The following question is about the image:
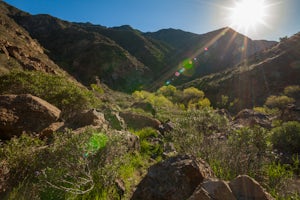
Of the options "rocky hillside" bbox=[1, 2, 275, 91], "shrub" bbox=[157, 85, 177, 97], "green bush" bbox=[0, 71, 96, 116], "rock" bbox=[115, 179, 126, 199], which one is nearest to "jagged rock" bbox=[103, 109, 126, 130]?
"green bush" bbox=[0, 71, 96, 116]

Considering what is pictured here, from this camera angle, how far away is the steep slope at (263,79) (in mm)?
49250

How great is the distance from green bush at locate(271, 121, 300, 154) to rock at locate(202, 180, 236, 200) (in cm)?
700

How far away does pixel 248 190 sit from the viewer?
2.91 meters

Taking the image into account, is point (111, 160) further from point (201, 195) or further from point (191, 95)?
point (191, 95)

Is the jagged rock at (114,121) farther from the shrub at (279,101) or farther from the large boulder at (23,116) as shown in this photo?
the shrub at (279,101)

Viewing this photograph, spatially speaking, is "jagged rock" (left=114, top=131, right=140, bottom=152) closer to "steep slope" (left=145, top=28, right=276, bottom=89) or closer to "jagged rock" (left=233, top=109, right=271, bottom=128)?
"jagged rock" (left=233, top=109, right=271, bottom=128)

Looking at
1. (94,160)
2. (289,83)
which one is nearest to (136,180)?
(94,160)

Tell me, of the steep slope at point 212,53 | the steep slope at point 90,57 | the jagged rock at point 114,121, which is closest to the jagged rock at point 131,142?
the jagged rock at point 114,121

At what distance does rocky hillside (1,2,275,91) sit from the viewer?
81031 mm

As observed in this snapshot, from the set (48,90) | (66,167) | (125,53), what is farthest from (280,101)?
(125,53)

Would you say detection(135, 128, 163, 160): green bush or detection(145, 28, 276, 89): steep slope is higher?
detection(145, 28, 276, 89): steep slope

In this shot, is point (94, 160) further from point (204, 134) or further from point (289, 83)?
point (289, 83)

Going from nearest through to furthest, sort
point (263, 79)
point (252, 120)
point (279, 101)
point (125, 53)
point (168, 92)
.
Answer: point (252, 120)
point (279, 101)
point (263, 79)
point (168, 92)
point (125, 53)

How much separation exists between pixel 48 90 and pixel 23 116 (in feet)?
11.3
